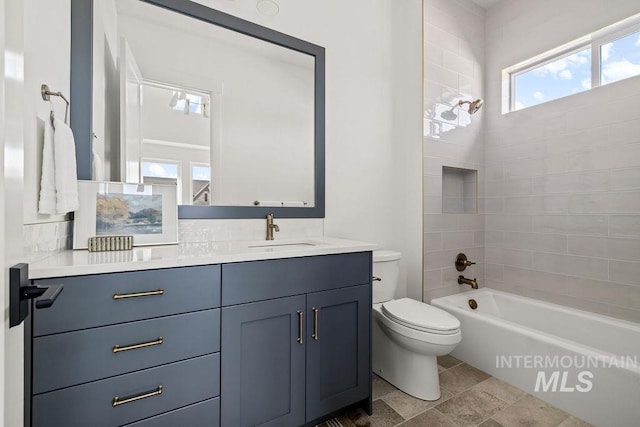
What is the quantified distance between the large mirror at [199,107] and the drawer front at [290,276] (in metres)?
0.61

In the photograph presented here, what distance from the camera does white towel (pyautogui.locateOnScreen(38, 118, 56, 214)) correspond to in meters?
1.05

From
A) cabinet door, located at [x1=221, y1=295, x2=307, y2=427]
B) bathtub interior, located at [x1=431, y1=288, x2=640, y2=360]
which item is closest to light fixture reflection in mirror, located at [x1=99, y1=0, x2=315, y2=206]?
cabinet door, located at [x1=221, y1=295, x2=307, y2=427]

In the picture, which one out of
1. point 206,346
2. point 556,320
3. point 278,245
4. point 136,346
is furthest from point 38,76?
point 556,320

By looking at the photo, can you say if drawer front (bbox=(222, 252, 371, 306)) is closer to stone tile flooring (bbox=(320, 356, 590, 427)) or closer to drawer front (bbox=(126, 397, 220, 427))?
drawer front (bbox=(126, 397, 220, 427))

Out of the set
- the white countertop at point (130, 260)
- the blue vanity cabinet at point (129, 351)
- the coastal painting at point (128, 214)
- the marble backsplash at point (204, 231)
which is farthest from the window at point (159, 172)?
the blue vanity cabinet at point (129, 351)

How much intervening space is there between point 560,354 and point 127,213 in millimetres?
2469

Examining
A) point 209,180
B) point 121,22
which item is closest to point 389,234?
point 209,180

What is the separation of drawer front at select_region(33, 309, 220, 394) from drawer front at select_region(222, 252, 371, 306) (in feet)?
0.42

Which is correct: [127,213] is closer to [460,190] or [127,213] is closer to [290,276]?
[290,276]

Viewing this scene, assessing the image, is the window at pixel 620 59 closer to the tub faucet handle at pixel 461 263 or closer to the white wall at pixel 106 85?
the tub faucet handle at pixel 461 263

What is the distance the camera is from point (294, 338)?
54.1 inches

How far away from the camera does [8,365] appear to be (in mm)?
471

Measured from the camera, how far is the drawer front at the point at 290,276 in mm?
1229

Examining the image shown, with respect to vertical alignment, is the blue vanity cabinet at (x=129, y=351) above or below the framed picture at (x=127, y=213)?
below
